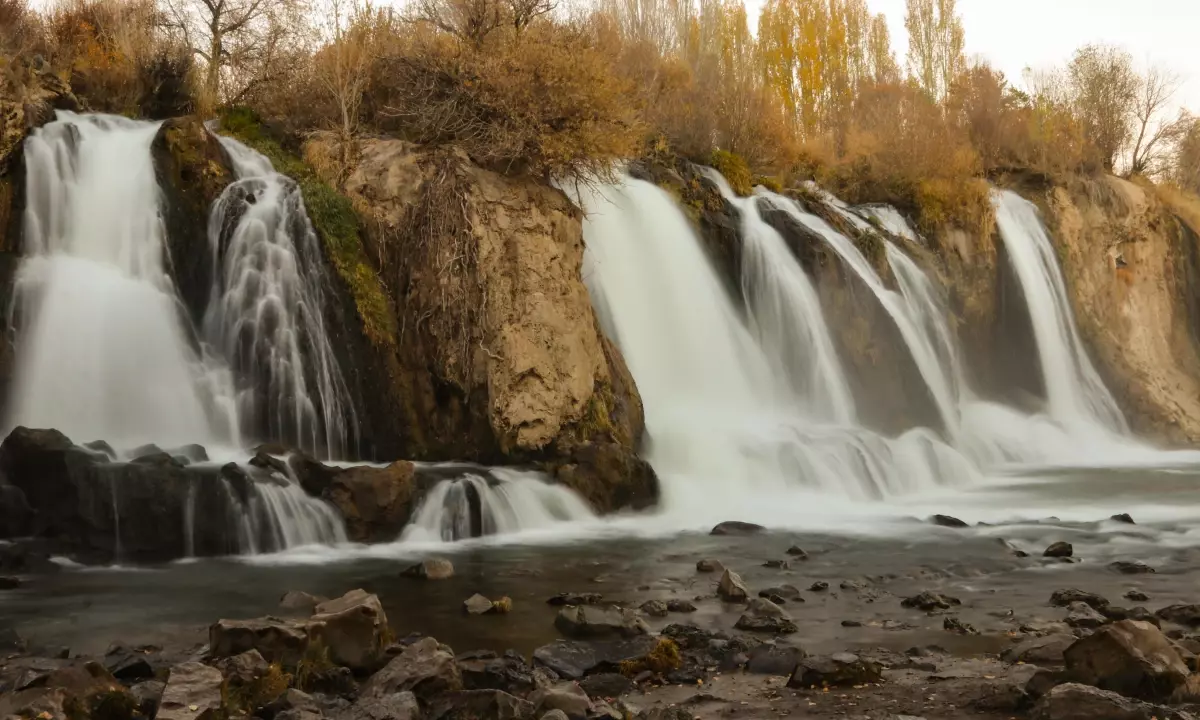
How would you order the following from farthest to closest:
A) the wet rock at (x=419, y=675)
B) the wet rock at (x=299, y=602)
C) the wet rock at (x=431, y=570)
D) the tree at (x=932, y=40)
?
the tree at (x=932, y=40) < the wet rock at (x=431, y=570) < the wet rock at (x=299, y=602) < the wet rock at (x=419, y=675)

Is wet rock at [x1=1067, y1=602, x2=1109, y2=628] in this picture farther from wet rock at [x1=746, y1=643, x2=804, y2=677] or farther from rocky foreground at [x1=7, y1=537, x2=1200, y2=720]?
wet rock at [x1=746, y1=643, x2=804, y2=677]

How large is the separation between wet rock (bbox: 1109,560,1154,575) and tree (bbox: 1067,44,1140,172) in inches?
1047

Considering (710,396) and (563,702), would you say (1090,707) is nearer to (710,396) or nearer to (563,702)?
(563,702)

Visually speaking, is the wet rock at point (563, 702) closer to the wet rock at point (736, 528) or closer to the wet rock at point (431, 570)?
the wet rock at point (431, 570)

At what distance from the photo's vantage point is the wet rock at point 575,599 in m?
9.05

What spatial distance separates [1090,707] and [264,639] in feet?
15.5

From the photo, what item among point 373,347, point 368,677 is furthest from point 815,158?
point 368,677

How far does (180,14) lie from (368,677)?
76.8 ft

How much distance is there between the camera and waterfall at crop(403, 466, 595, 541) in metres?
12.3

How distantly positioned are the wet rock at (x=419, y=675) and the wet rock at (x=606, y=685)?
79 centimetres

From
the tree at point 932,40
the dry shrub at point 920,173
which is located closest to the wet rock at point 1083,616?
the dry shrub at point 920,173

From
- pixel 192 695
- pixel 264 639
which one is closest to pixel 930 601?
pixel 264 639

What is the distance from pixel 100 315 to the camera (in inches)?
523

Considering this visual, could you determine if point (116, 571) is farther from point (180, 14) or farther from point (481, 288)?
point (180, 14)
